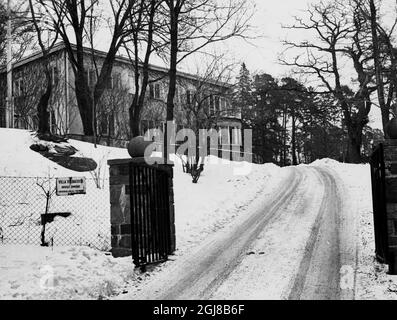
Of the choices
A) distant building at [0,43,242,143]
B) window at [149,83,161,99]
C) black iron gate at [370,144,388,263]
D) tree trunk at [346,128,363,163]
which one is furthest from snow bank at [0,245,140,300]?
window at [149,83,161,99]

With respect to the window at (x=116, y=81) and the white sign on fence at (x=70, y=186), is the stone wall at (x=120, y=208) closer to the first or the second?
the white sign on fence at (x=70, y=186)

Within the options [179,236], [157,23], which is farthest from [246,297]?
[157,23]

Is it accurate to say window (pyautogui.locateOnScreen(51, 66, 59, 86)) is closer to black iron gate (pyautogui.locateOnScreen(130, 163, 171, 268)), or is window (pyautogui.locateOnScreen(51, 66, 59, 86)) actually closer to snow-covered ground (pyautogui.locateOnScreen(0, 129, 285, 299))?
snow-covered ground (pyautogui.locateOnScreen(0, 129, 285, 299))

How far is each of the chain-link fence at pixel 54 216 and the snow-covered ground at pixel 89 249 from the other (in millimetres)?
864

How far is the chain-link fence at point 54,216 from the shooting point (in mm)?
9391

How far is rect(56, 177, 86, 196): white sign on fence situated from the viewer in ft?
30.4

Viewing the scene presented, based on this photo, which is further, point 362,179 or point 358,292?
point 362,179

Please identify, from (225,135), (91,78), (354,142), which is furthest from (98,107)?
(354,142)

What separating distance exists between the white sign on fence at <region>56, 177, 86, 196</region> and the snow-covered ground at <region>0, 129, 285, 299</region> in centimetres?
148

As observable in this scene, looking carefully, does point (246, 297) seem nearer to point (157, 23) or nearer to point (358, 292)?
point (358, 292)

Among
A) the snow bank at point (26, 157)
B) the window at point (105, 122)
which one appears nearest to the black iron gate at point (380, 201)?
the snow bank at point (26, 157)

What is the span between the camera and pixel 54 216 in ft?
35.3

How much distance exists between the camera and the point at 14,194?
1223cm

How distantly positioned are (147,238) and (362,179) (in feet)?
39.9
